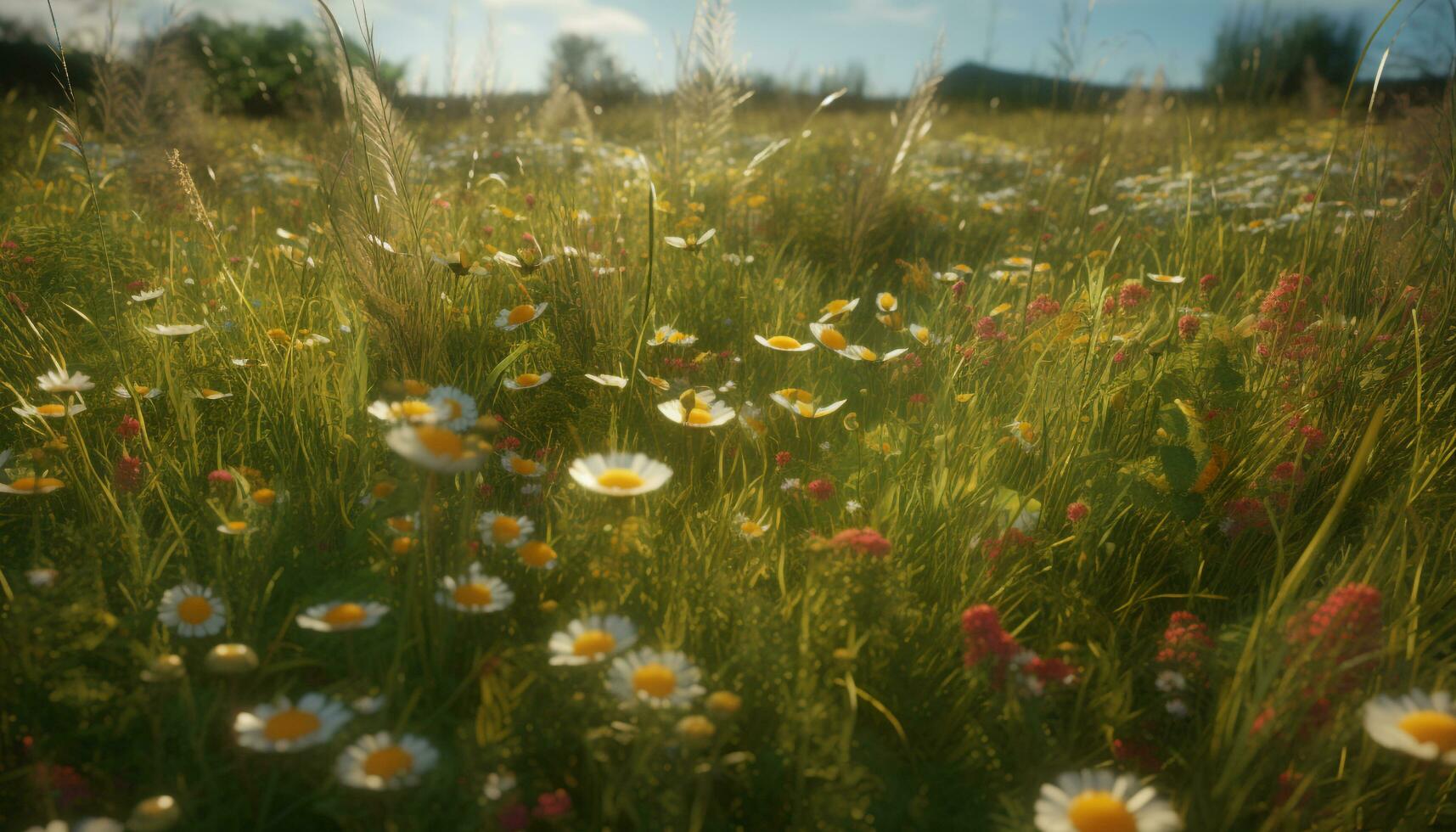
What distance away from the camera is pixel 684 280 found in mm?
2535

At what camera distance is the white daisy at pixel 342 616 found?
1.00 m

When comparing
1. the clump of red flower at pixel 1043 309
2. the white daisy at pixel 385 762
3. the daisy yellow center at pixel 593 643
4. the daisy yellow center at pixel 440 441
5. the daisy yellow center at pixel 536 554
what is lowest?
the white daisy at pixel 385 762

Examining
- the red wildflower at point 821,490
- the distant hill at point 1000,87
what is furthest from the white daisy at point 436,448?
the distant hill at point 1000,87

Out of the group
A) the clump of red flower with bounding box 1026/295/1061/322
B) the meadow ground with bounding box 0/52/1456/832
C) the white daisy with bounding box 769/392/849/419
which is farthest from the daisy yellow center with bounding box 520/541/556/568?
the clump of red flower with bounding box 1026/295/1061/322

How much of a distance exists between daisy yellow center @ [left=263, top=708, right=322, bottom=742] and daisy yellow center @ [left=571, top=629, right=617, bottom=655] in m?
0.31

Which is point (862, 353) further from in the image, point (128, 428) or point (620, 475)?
point (128, 428)

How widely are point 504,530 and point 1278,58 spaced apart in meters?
10.6

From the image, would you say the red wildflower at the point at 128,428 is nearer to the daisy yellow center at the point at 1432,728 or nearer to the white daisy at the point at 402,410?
the white daisy at the point at 402,410

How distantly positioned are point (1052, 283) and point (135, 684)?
2.61 metres

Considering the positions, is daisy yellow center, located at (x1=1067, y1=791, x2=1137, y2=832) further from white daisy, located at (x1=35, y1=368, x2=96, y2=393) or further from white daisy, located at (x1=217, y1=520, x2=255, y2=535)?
white daisy, located at (x1=35, y1=368, x2=96, y2=393)

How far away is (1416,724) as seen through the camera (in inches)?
35.6

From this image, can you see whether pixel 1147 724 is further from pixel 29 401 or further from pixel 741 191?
pixel 741 191

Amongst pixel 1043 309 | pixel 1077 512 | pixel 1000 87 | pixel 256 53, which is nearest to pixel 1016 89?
pixel 1000 87

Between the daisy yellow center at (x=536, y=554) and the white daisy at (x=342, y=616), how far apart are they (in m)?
0.19
